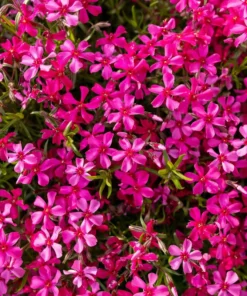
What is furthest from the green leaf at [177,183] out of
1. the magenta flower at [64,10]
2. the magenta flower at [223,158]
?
the magenta flower at [64,10]

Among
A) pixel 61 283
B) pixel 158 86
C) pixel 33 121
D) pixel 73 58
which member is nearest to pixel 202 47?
pixel 158 86

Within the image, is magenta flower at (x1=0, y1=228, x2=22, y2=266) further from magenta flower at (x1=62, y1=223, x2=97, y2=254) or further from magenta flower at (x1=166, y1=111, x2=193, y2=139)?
magenta flower at (x1=166, y1=111, x2=193, y2=139)

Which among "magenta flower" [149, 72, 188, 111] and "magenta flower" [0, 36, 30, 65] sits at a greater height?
"magenta flower" [0, 36, 30, 65]

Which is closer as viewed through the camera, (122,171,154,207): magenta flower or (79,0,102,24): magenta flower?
(122,171,154,207): magenta flower

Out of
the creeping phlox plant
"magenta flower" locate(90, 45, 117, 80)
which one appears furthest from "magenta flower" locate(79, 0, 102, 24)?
"magenta flower" locate(90, 45, 117, 80)

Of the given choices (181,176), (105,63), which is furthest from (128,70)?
(181,176)

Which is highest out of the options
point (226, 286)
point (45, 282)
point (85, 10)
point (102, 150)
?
point (85, 10)

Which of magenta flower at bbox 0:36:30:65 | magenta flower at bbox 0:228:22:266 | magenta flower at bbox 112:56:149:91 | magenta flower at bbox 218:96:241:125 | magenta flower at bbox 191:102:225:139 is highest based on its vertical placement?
magenta flower at bbox 0:36:30:65

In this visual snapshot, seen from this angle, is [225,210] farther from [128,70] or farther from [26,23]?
[26,23]
